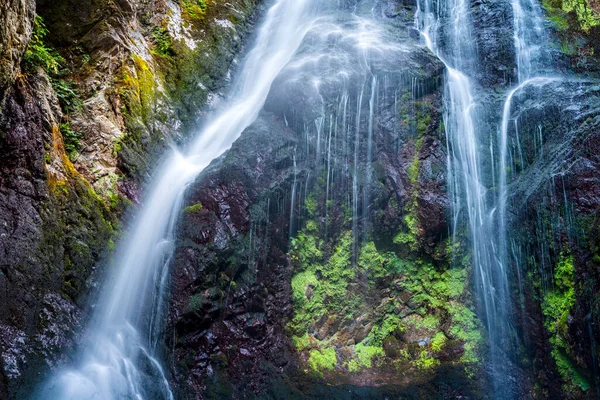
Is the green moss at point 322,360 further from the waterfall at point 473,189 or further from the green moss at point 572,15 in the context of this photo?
the green moss at point 572,15

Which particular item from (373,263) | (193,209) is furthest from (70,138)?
(373,263)

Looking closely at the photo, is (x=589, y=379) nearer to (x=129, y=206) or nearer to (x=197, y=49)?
(x=129, y=206)

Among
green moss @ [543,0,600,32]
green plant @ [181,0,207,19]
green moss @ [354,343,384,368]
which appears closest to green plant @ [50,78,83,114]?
green plant @ [181,0,207,19]

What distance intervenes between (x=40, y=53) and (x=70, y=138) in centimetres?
148

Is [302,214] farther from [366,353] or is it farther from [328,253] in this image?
[366,353]

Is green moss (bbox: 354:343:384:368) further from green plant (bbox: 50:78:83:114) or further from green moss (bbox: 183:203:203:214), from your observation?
green plant (bbox: 50:78:83:114)

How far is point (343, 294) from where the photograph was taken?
8.88 m

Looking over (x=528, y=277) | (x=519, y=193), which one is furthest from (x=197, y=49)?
(x=528, y=277)

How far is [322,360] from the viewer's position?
8.05m

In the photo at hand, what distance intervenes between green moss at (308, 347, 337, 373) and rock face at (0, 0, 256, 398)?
4368mm

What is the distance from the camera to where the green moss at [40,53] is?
643cm

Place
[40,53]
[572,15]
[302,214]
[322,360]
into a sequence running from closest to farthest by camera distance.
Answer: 1. [40,53]
2. [322,360]
3. [302,214]
4. [572,15]

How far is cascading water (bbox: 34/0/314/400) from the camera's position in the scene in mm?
5223

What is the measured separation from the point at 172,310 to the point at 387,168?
19.4 feet
